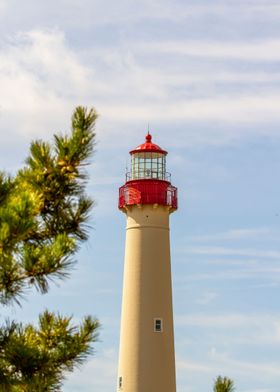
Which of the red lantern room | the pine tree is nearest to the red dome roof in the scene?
the red lantern room

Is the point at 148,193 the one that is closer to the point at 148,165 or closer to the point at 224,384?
the point at 148,165

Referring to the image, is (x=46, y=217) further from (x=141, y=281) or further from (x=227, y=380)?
(x=141, y=281)

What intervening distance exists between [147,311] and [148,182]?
4706 millimetres

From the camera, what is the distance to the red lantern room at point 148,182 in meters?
36.7

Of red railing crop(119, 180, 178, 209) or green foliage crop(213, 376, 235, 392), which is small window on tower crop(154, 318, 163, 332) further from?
green foliage crop(213, 376, 235, 392)

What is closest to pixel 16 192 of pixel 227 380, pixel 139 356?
pixel 227 380

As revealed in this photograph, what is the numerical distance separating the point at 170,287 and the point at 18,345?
21.7 meters

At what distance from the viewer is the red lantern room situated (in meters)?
36.7

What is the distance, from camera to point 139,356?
3488cm

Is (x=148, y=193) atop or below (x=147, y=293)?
atop

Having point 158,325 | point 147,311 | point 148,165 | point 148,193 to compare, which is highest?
point 148,165

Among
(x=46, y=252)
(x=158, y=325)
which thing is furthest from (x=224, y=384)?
(x=158, y=325)

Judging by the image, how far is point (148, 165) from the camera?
123 feet

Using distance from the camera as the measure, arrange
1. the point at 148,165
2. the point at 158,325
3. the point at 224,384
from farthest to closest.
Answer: the point at 148,165
the point at 158,325
the point at 224,384
